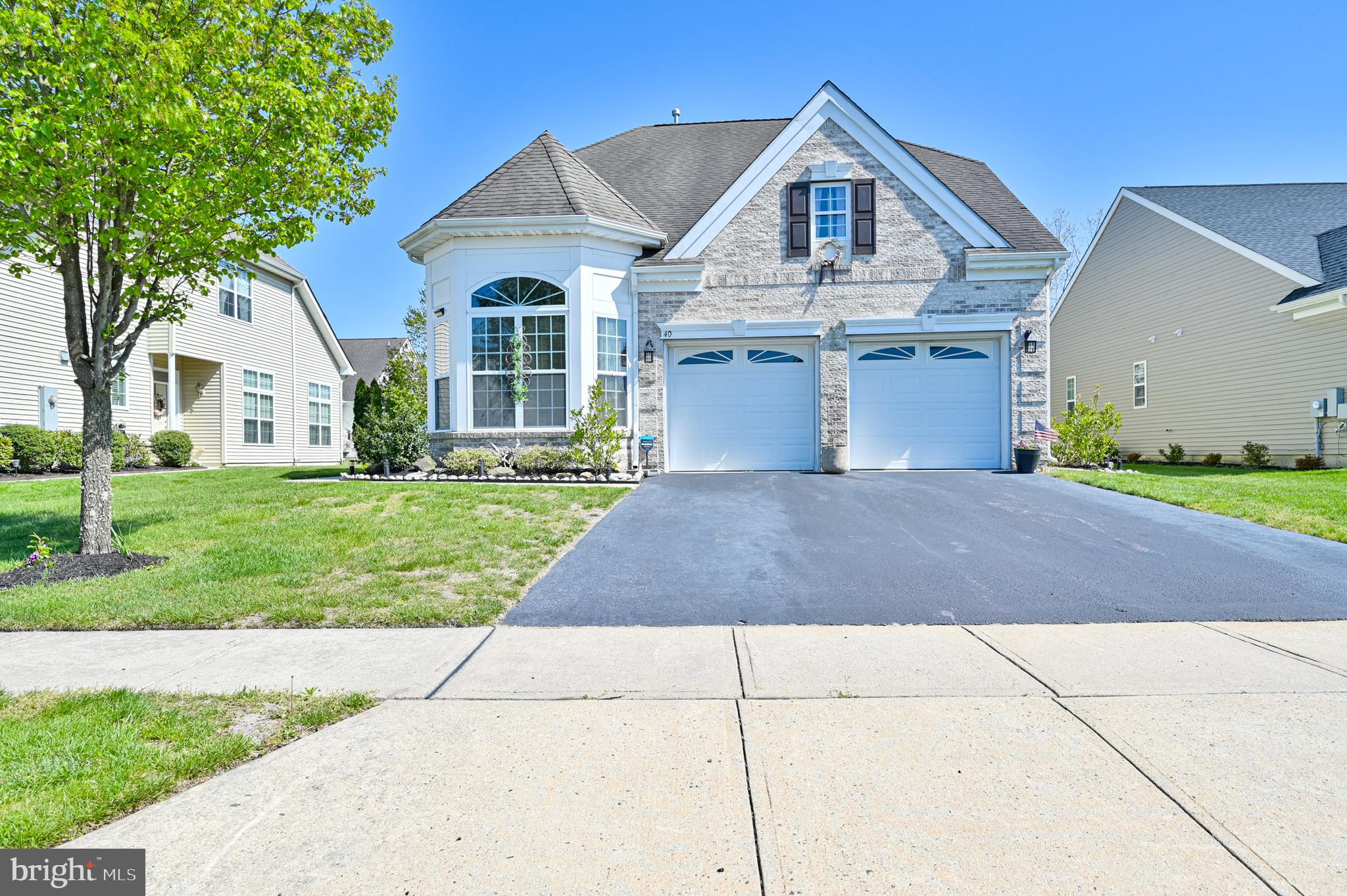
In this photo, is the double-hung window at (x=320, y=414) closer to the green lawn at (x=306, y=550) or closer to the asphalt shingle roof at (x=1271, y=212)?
the green lawn at (x=306, y=550)

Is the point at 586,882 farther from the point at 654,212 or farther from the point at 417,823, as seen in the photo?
the point at 654,212

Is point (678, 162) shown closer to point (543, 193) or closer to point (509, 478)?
point (543, 193)

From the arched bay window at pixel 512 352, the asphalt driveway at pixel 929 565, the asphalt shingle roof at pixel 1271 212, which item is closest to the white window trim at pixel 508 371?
the arched bay window at pixel 512 352

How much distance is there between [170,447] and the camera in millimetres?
18219

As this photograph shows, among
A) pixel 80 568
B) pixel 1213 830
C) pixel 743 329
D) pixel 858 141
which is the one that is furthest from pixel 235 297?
pixel 1213 830

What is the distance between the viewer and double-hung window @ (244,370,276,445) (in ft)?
72.3

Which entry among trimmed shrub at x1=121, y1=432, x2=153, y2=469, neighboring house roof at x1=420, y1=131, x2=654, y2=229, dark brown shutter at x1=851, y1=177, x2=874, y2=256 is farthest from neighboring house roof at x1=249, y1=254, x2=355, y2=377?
dark brown shutter at x1=851, y1=177, x2=874, y2=256

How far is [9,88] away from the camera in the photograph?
605 centimetres

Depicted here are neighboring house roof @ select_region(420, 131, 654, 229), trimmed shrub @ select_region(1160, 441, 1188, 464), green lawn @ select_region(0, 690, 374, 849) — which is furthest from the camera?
trimmed shrub @ select_region(1160, 441, 1188, 464)

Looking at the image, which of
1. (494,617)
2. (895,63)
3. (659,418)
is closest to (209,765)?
(494,617)

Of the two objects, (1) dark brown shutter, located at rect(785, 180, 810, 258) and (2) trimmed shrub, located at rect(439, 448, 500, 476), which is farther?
(1) dark brown shutter, located at rect(785, 180, 810, 258)

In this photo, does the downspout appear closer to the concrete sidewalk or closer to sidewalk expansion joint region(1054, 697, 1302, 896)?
the concrete sidewalk

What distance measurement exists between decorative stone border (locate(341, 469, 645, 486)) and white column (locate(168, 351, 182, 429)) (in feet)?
33.0

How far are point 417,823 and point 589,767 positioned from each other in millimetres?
697
